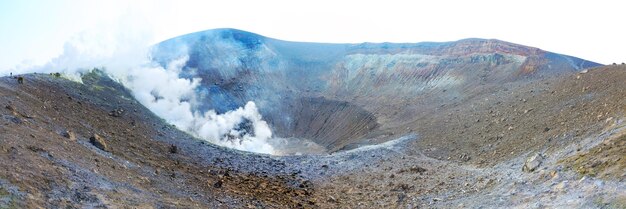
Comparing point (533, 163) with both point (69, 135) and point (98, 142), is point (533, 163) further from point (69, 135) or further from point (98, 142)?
point (69, 135)

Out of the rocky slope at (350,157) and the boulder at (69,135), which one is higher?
the boulder at (69,135)

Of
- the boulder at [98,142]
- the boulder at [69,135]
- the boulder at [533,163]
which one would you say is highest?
the boulder at [69,135]

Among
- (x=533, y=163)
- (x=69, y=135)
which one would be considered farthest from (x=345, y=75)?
(x=69, y=135)

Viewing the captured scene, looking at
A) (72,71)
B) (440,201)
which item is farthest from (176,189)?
(72,71)

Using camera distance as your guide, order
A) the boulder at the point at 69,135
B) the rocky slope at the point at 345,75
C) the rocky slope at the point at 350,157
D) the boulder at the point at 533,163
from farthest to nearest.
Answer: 1. the rocky slope at the point at 345,75
2. the boulder at the point at 533,163
3. the boulder at the point at 69,135
4. the rocky slope at the point at 350,157

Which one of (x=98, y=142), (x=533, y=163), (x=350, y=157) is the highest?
(x=98, y=142)

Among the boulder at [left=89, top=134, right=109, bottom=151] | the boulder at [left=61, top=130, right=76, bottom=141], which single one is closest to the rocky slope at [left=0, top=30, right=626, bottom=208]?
the boulder at [left=89, top=134, right=109, bottom=151]

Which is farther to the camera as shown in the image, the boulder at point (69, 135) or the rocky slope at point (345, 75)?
the rocky slope at point (345, 75)

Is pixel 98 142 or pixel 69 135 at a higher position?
pixel 69 135

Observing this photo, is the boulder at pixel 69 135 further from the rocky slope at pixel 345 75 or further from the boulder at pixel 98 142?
the rocky slope at pixel 345 75

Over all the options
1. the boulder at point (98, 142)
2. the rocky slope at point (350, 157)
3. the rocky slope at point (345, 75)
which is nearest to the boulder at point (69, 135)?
the rocky slope at point (350, 157)

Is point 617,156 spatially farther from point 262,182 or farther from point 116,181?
point 116,181
